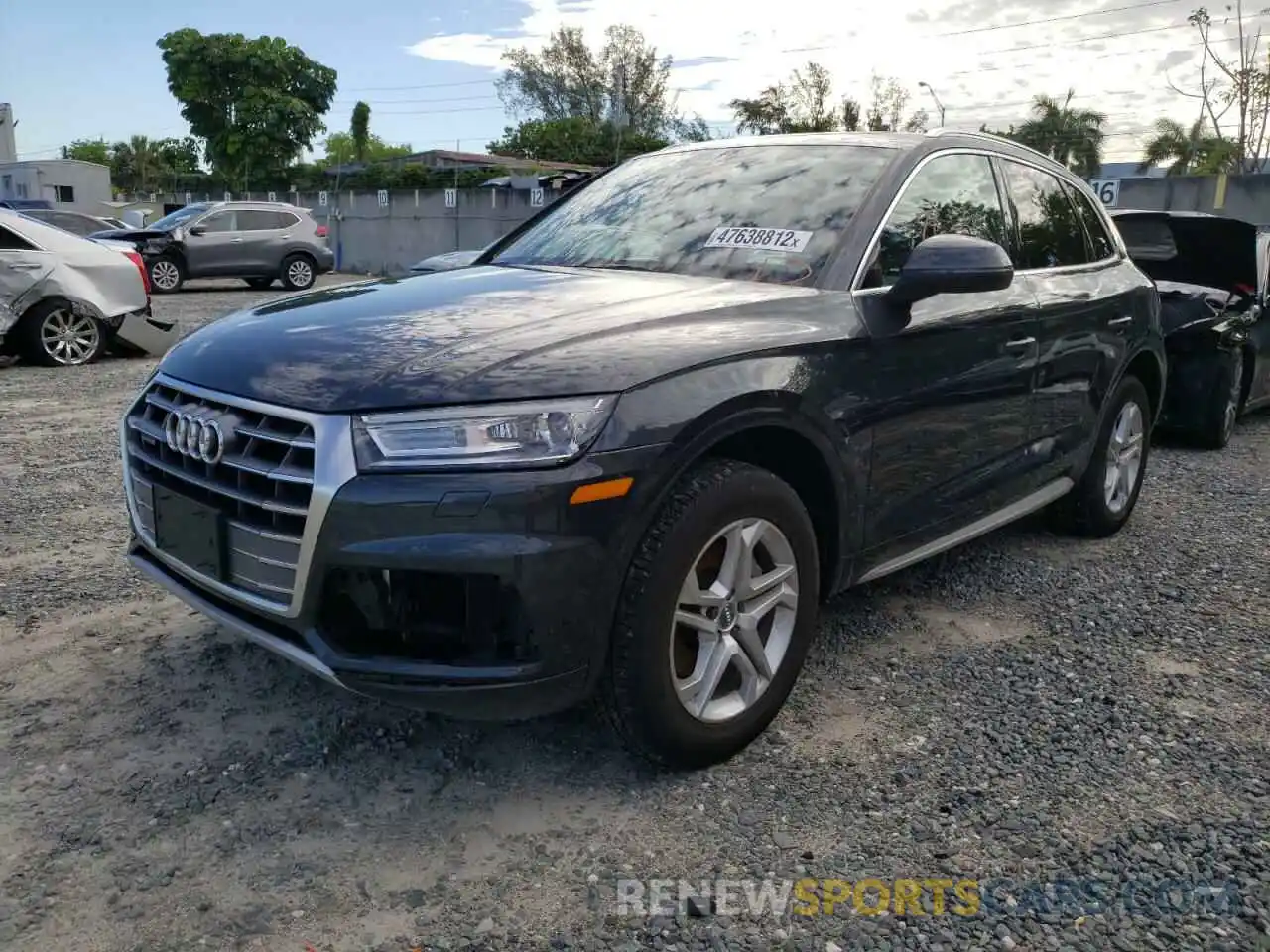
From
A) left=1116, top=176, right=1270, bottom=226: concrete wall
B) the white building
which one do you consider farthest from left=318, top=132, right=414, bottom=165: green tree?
left=1116, top=176, right=1270, bottom=226: concrete wall

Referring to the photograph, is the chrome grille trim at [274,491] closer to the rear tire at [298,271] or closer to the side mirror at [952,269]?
the side mirror at [952,269]

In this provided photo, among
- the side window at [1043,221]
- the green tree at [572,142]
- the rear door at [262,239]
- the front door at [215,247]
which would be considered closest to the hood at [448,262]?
the side window at [1043,221]

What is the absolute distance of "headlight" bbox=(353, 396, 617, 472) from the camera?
2.27 metres

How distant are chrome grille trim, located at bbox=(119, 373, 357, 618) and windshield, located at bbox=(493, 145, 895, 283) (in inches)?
54.0

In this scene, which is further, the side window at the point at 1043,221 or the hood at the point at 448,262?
the side window at the point at 1043,221

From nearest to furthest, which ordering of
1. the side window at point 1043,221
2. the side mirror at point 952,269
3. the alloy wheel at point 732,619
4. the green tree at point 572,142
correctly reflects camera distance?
the alloy wheel at point 732,619, the side mirror at point 952,269, the side window at point 1043,221, the green tree at point 572,142

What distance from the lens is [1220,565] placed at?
4.62 m

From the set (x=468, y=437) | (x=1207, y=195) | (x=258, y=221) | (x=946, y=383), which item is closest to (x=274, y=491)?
(x=468, y=437)

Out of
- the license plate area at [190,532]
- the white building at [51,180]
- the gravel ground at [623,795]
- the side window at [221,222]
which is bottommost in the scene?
the gravel ground at [623,795]

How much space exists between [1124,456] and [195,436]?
403cm

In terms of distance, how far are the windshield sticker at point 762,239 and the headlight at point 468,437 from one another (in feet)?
4.04

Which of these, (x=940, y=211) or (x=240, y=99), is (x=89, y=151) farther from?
(x=940, y=211)

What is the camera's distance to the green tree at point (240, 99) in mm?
54969

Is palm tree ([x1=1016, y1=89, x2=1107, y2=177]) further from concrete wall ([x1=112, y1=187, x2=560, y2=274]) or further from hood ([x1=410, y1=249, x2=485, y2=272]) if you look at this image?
hood ([x1=410, y1=249, x2=485, y2=272])
